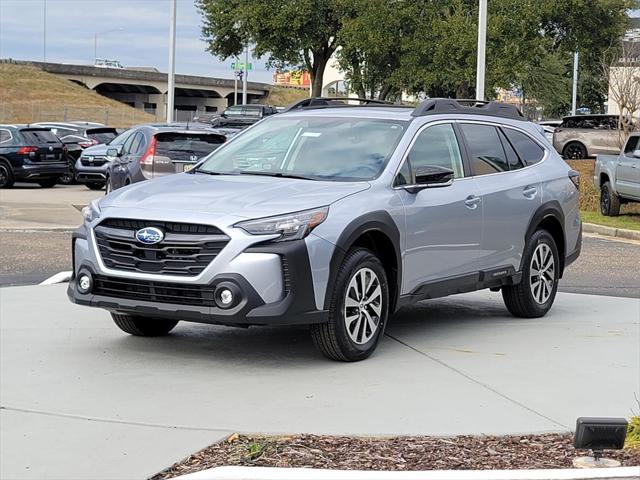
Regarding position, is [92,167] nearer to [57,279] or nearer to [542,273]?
[57,279]

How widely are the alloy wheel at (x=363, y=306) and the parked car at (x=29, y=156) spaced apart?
23.0 meters

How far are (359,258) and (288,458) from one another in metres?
2.51

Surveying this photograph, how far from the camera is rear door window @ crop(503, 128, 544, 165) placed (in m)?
9.93

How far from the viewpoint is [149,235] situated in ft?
24.2

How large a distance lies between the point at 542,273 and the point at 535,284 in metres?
0.14

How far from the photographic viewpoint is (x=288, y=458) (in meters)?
5.35

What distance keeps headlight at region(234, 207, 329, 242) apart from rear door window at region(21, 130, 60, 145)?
2386cm

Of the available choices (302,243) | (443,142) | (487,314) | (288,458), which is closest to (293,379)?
(302,243)

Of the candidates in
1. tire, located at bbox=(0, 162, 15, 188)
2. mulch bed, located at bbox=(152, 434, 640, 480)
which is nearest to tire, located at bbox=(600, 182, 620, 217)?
tire, located at bbox=(0, 162, 15, 188)

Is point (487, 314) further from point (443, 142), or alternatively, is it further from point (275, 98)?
point (275, 98)

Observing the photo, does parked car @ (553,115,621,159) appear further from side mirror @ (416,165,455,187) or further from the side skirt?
side mirror @ (416,165,455,187)

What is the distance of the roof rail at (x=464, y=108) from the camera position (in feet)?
29.0

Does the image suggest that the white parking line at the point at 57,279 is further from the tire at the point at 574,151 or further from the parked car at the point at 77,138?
the tire at the point at 574,151

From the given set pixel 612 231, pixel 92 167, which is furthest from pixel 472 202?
pixel 92 167
